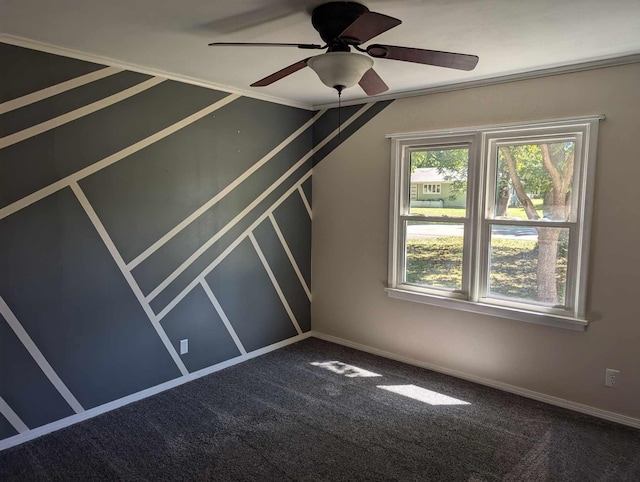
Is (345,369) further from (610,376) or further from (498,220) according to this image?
(610,376)

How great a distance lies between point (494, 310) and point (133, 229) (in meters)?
2.78

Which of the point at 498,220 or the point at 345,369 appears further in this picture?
the point at 345,369

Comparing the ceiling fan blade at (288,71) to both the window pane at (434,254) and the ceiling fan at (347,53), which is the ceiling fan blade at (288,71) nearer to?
the ceiling fan at (347,53)

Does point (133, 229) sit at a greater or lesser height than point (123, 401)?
greater

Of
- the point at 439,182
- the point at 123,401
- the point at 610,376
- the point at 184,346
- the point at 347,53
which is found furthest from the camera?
the point at 439,182

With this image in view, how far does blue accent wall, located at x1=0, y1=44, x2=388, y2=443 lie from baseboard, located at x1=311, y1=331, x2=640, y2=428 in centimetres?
83

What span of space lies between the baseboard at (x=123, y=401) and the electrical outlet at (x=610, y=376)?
8.84 feet

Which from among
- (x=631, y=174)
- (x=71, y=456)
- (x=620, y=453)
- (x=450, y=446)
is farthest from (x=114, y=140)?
(x=620, y=453)

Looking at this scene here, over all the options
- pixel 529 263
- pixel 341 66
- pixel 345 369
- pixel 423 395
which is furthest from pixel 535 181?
pixel 345 369

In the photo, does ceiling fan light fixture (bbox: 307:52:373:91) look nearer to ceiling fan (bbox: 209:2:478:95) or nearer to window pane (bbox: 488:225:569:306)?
ceiling fan (bbox: 209:2:478:95)

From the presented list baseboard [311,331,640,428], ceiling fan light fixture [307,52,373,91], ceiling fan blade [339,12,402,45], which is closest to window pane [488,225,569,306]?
baseboard [311,331,640,428]

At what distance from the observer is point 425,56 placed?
2.10 m

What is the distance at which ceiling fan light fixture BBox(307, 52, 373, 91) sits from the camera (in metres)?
2.03

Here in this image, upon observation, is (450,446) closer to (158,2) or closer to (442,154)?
(442,154)
